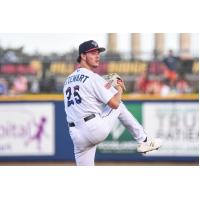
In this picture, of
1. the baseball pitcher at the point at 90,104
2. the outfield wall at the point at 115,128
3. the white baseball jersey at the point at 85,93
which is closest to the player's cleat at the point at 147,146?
the baseball pitcher at the point at 90,104

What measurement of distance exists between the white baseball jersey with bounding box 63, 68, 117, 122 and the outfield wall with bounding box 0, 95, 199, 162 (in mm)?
4771

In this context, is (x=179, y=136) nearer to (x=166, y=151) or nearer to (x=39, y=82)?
(x=166, y=151)

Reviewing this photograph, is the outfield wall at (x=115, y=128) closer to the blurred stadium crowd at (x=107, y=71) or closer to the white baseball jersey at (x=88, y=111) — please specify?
the blurred stadium crowd at (x=107, y=71)

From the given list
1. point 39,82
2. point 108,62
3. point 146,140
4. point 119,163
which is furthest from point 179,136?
point 146,140

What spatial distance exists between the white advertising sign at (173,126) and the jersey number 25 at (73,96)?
4.95 metres

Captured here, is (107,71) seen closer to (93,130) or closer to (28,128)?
(28,128)

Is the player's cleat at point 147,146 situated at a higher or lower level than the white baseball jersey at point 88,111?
lower

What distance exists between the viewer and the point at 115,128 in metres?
A: 10.5

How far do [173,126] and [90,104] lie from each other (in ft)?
16.9

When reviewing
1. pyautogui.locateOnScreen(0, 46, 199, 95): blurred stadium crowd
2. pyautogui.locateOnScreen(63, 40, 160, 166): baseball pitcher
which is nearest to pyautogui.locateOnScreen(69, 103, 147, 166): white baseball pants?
pyautogui.locateOnScreen(63, 40, 160, 166): baseball pitcher

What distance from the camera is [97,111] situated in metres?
5.59

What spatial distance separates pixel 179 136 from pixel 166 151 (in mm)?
342

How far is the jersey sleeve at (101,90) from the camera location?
17.9ft

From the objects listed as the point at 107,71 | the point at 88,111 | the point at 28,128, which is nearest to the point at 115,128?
the point at 107,71
